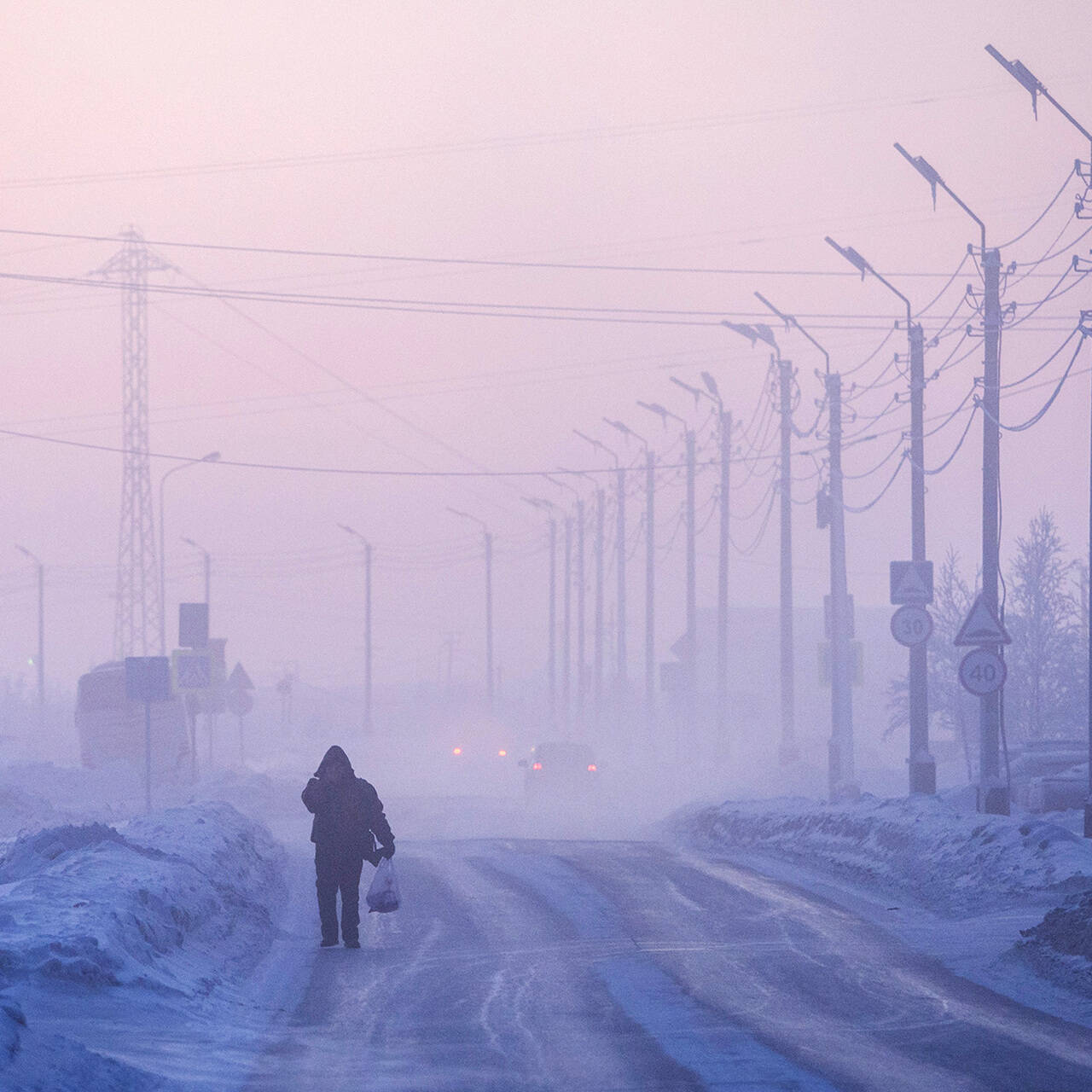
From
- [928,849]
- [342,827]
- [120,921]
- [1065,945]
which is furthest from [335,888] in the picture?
[928,849]

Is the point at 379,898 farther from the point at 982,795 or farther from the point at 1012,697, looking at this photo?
the point at 1012,697

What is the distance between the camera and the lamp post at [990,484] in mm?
22031

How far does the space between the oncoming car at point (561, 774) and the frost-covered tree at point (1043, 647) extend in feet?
57.3

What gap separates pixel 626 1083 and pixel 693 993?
2.68 m

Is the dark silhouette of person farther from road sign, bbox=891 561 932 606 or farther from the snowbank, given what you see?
road sign, bbox=891 561 932 606

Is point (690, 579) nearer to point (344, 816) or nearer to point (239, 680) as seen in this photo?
point (239, 680)

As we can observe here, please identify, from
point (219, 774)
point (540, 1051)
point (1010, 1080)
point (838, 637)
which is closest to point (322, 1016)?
point (540, 1051)

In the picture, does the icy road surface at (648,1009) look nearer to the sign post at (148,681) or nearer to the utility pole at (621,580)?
the sign post at (148,681)

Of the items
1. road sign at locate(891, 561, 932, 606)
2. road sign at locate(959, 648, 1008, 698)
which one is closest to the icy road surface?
road sign at locate(959, 648, 1008, 698)

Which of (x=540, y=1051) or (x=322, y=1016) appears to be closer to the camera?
(x=540, y=1051)

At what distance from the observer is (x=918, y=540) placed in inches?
1046

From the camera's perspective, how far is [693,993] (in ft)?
35.7

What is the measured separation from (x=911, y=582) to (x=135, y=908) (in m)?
15.7

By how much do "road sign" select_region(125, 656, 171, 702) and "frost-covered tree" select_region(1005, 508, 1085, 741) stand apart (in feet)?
113
